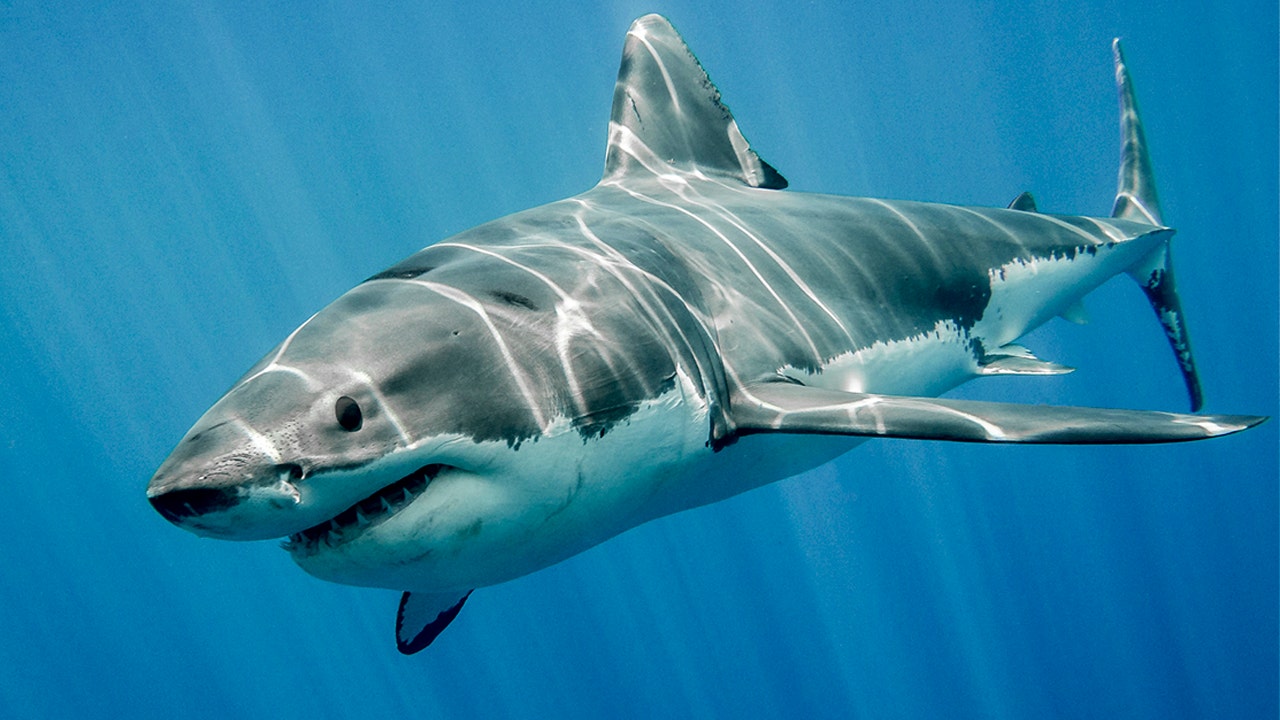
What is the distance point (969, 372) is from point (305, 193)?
113 ft

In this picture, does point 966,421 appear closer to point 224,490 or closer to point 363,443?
point 363,443

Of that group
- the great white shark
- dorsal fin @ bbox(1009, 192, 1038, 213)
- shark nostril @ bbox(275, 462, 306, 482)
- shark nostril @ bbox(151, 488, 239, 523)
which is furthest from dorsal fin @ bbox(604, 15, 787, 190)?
shark nostril @ bbox(151, 488, 239, 523)

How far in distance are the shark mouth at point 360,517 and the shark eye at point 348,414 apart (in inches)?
7.7

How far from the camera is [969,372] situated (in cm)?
454

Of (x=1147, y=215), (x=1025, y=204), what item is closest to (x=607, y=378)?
(x=1025, y=204)

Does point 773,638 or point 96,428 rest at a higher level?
point 96,428

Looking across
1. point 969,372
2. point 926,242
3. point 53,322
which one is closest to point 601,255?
point 926,242

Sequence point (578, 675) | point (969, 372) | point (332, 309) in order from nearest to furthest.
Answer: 1. point (332, 309)
2. point (969, 372)
3. point (578, 675)

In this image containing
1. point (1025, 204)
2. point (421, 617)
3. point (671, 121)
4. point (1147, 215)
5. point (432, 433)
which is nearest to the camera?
point (432, 433)

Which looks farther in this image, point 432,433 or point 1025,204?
point 1025,204

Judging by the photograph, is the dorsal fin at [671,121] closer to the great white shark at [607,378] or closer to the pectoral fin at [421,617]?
the great white shark at [607,378]

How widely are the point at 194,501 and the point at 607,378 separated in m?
1.10

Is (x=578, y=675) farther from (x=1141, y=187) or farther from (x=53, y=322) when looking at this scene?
(x=53, y=322)

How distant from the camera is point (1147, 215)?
5844 mm
